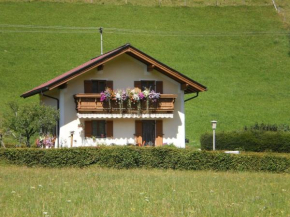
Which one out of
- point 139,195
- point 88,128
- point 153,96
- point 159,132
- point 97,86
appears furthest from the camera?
point 159,132

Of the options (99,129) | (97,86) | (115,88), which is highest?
(97,86)

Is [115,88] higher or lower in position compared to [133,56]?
lower

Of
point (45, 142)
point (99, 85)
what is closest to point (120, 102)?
point (99, 85)

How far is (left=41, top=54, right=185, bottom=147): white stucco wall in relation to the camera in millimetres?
34562

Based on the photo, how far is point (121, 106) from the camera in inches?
1357

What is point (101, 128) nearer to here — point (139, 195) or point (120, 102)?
point (120, 102)

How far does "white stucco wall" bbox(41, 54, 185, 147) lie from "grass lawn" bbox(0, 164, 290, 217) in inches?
534

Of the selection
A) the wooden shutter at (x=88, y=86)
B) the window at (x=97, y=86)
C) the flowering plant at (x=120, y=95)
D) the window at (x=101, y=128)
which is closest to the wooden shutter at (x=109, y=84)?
the window at (x=97, y=86)

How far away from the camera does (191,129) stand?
4812 centimetres

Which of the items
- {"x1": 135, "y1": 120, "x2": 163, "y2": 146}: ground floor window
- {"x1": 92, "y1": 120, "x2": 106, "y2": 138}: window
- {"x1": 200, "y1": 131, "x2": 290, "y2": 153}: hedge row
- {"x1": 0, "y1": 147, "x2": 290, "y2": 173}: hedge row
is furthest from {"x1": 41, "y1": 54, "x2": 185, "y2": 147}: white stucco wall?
{"x1": 0, "y1": 147, "x2": 290, "y2": 173}: hedge row

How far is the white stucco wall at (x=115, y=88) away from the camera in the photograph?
3456 cm

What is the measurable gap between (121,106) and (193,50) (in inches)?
1314

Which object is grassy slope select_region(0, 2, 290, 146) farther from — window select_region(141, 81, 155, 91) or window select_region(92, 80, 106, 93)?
window select_region(92, 80, 106, 93)

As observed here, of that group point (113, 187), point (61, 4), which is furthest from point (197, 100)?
point (113, 187)
